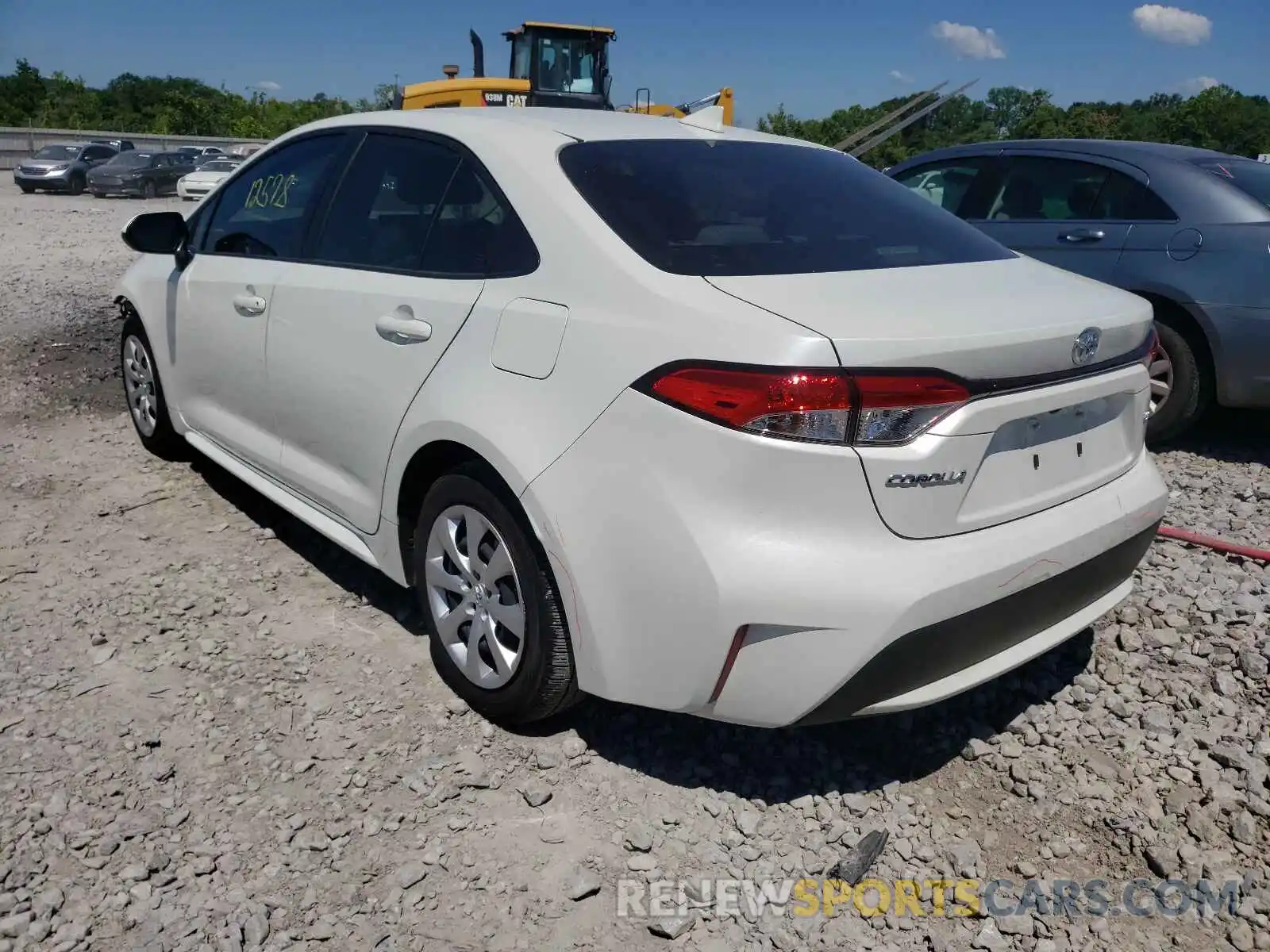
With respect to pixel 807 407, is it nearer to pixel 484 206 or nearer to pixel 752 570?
pixel 752 570

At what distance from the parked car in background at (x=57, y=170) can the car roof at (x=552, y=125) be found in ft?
99.3

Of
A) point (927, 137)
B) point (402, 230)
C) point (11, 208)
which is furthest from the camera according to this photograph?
point (927, 137)

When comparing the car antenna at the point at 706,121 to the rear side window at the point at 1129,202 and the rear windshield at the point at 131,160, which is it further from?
the rear windshield at the point at 131,160

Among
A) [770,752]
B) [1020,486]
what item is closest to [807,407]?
[1020,486]

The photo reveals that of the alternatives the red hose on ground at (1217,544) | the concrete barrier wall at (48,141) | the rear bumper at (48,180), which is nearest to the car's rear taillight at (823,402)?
the red hose on ground at (1217,544)

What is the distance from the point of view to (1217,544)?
13.2 ft

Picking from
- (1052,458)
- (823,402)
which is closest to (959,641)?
(1052,458)

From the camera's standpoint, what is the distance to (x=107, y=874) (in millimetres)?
2342

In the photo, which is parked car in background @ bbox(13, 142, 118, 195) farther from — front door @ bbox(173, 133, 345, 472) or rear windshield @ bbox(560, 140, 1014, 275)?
rear windshield @ bbox(560, 140, 1014, 275)

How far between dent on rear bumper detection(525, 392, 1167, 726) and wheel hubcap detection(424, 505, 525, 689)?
1.20 ft

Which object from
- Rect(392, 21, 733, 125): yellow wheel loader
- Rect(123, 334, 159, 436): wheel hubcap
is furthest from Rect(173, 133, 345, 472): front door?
Rect(392, 21, 733, 125): yellow wheel loader

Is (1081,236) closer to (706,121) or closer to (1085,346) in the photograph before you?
(706,121)

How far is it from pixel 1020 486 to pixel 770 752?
104 centimetres

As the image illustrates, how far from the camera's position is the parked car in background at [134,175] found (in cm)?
2794
